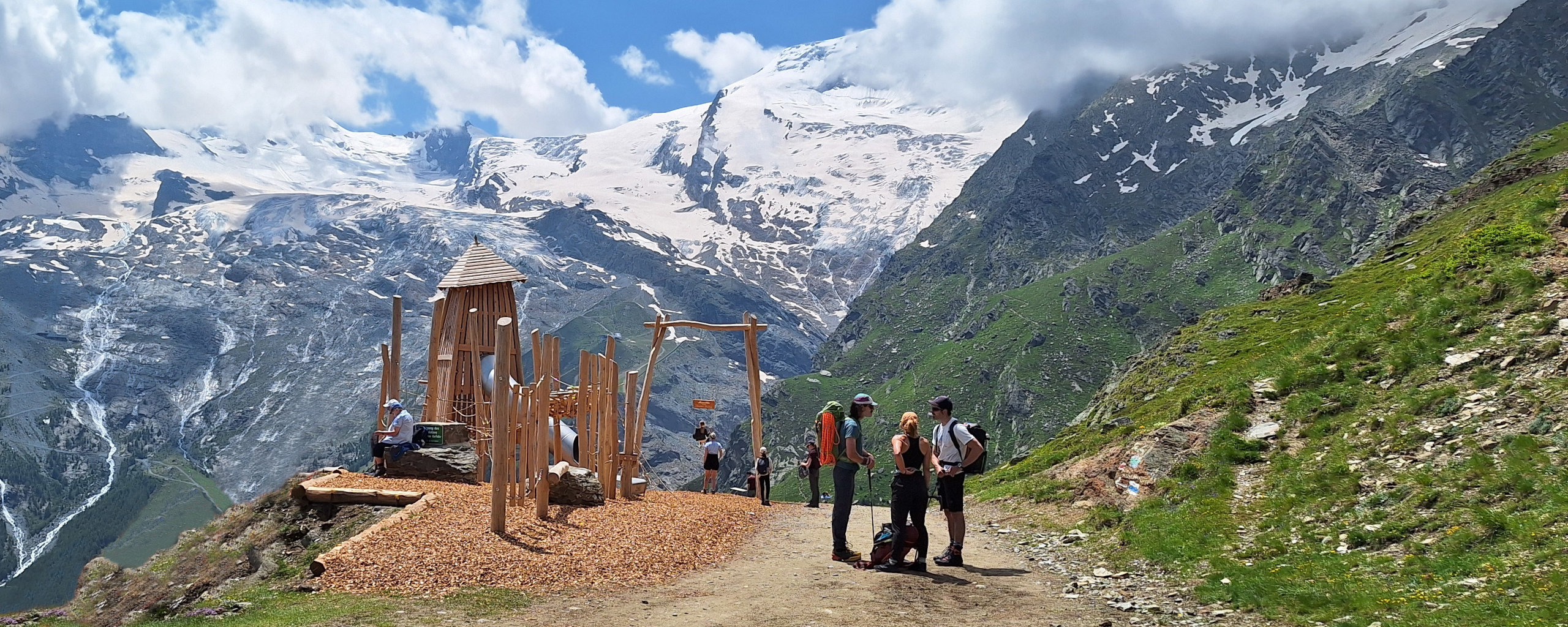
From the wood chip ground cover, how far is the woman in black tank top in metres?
4.02

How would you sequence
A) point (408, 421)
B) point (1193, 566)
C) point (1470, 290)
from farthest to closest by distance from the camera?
point (408, 421) → point (1470, 290) → point (1193, 566)

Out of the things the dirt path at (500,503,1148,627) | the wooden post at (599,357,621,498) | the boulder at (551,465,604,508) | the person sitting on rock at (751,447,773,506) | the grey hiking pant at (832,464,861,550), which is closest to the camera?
the dirt path at (500,503,1148,627)

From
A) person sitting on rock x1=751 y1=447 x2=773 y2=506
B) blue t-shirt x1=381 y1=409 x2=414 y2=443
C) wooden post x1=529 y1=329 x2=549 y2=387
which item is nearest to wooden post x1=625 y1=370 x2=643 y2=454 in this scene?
wooden post x1=529 y1=329 x2=549 y2=387

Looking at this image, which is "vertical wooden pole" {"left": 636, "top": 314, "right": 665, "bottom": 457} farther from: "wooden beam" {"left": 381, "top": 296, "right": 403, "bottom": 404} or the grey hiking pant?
the grey hiking pant

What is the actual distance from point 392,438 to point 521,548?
35.1 feet

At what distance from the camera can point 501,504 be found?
20.0 metres

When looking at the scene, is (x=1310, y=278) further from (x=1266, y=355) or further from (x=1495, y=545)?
Result: (x=1495, y=545)

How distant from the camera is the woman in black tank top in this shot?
17.9 metres

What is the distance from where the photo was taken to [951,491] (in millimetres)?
18516

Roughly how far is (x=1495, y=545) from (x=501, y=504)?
1560 cm

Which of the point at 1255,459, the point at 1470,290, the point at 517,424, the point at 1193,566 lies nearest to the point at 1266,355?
the point at 1470,290

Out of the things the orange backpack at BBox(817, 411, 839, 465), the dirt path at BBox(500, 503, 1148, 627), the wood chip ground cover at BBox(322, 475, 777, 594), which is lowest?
the dirt path at BBox(500, 503, 1148, 627)

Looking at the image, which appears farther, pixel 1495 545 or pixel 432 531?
pixel 432 531

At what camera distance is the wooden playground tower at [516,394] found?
22344mm
